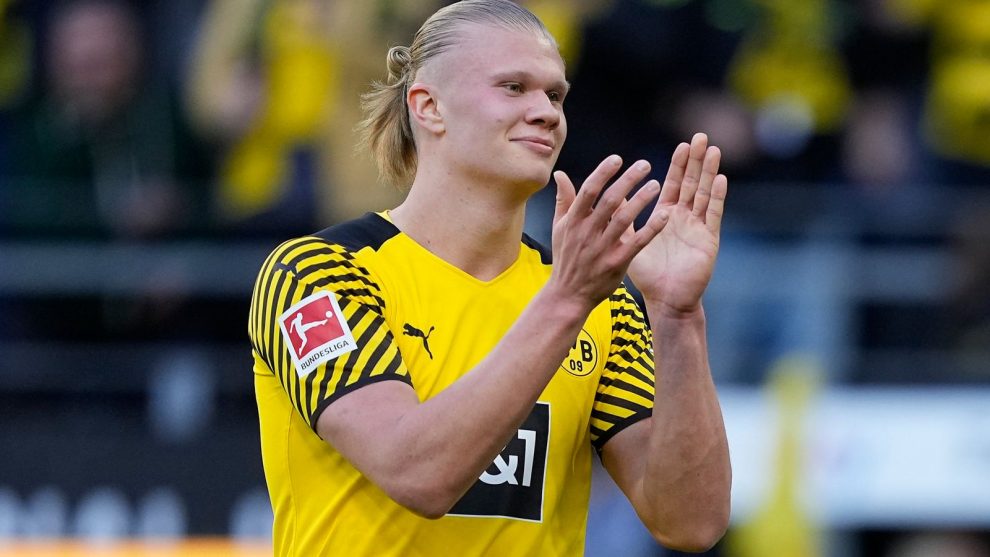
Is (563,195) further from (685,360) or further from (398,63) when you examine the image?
(398,63)

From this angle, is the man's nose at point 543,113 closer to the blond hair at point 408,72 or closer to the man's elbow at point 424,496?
the blond hair at point 408,72

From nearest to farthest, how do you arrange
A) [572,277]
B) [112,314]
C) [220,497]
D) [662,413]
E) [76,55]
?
[572,277] → [662,413] → [220,497] → [112,314] → [76,55]

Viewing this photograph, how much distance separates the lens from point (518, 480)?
3844 millimetres

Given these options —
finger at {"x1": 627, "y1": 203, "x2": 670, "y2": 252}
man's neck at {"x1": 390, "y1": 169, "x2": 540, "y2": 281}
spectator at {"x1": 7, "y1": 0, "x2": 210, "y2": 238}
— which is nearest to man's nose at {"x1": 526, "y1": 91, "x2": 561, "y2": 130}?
man's neck at {"x1": 390, "y1": 169, "x2": 540, "y2": 281}

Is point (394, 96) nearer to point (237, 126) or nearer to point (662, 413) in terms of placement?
point (662, 413)

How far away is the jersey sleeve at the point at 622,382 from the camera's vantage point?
404 centimetres

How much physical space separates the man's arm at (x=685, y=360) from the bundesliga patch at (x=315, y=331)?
71 centimetres

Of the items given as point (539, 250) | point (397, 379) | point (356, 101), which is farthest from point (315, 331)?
point (356, 101)

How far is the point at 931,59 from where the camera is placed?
988 centimetres

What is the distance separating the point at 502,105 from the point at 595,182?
607 mm

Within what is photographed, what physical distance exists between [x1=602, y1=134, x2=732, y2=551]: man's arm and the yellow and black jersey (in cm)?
20

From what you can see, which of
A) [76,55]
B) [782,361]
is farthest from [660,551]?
[76,55]

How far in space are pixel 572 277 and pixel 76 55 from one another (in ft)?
22.0

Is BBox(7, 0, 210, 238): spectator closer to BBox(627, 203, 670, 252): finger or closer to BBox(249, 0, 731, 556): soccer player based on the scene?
BBox(249, 0, 731, 556): soccer player
